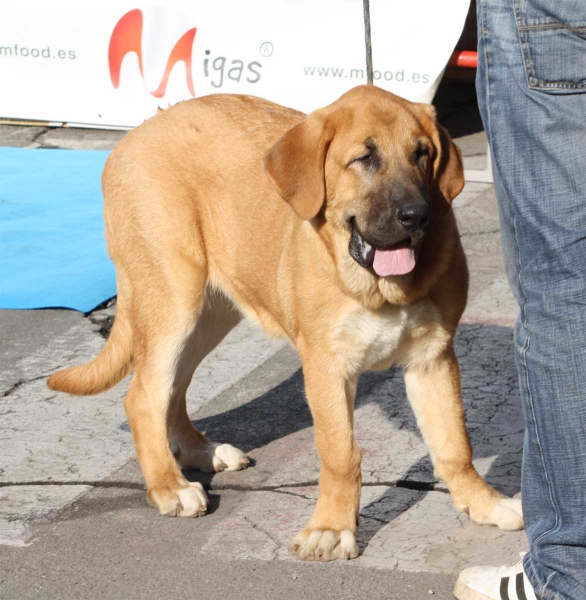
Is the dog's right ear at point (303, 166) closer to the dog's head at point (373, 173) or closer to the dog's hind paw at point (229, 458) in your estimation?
the dog's head at point (373, 173)

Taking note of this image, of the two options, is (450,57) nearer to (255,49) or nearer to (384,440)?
(255,49)

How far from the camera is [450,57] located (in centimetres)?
798

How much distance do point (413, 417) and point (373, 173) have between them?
1501 millimetres

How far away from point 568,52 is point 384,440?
7.15 feet

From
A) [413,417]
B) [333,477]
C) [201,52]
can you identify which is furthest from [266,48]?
[333,477]

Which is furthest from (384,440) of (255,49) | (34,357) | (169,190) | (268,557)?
(255,49)

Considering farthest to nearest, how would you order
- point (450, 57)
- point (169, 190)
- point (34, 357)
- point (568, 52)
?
point (450, 57) → point (34, 357) → point (169, 190) → point (568, 52)

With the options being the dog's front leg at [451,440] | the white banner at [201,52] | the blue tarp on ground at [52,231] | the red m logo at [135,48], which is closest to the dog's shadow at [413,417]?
the dog's front leg at [451,440]

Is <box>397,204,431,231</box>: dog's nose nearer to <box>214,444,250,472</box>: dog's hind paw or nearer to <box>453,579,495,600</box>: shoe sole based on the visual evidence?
<box>453,579,495,600</box>: shoe sole

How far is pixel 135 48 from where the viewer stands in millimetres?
9125

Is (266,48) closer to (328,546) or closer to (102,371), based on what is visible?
(102,371)

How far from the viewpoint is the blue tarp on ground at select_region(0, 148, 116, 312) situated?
248 inches

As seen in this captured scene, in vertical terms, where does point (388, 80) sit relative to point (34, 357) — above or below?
above

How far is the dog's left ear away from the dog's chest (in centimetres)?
41
